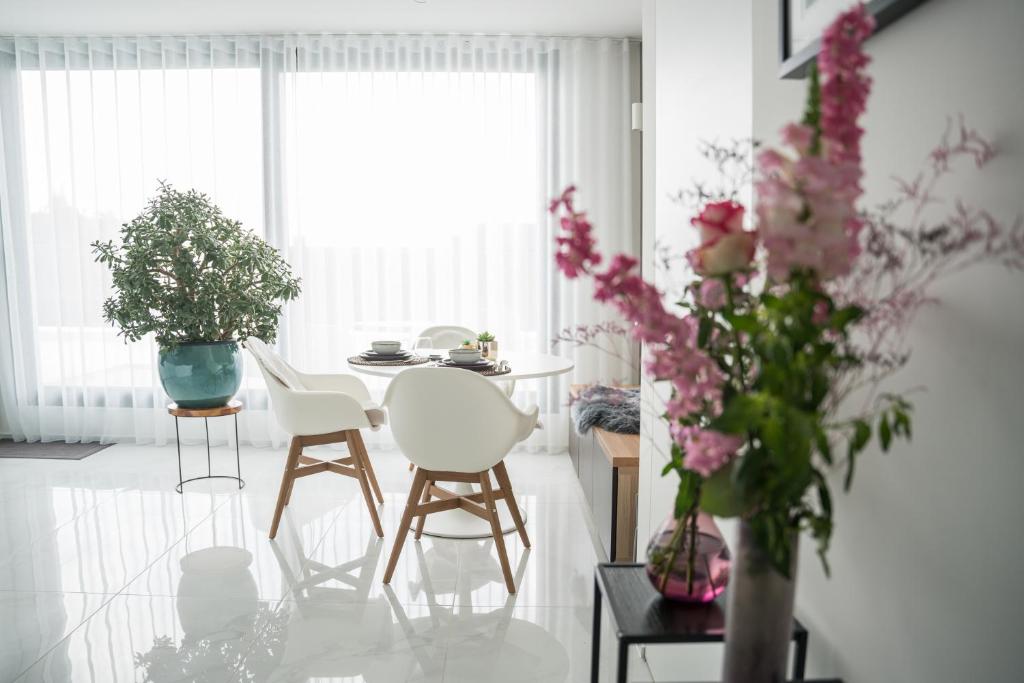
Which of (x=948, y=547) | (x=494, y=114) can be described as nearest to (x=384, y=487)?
(x=494, y=114)

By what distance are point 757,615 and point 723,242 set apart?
1.49 ft

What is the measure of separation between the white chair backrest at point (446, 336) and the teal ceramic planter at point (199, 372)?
1.16m

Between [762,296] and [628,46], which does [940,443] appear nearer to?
[762,296]

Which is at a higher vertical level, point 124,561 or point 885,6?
point 885,6

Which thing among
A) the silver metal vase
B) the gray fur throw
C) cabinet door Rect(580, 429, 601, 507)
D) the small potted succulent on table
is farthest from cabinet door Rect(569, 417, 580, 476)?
the silver metal vase

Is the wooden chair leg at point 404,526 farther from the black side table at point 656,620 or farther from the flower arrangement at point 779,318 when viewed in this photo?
the flower arrangement at point 779,318

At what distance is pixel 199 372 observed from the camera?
3.96m

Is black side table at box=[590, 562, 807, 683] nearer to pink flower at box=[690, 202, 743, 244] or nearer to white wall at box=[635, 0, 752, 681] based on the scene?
white wall at box=[635, 0, 752, 681]

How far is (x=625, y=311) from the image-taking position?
0.81 m

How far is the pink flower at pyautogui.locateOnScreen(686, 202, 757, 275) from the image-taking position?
0.77 meters

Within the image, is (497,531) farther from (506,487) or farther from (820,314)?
(820,314)

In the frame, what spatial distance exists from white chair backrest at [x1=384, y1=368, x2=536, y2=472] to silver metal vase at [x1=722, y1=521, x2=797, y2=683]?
68.8 inches

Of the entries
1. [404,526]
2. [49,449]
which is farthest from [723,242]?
[49,449]

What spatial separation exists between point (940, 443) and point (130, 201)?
17.3ft
